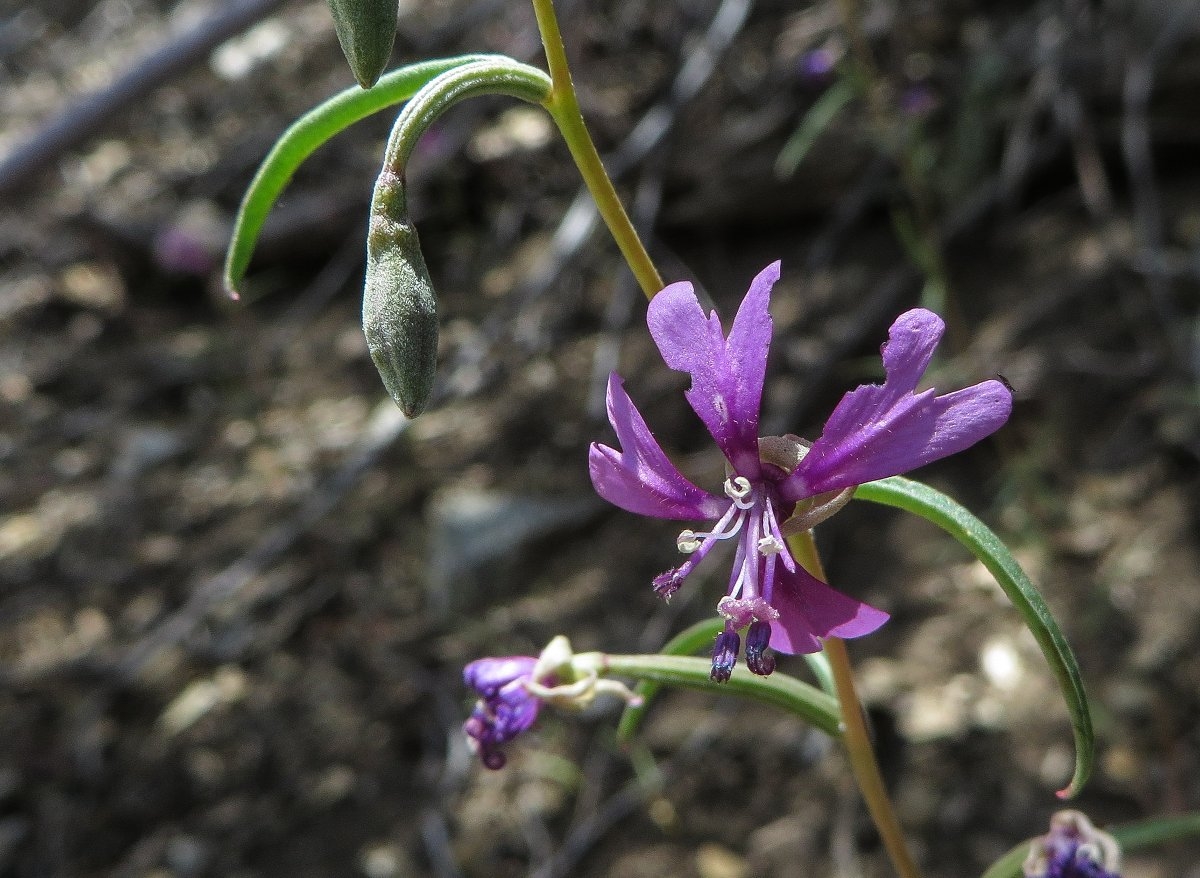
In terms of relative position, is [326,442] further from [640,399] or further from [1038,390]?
[1038,390]

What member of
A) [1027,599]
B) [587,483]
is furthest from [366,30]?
[587,483]

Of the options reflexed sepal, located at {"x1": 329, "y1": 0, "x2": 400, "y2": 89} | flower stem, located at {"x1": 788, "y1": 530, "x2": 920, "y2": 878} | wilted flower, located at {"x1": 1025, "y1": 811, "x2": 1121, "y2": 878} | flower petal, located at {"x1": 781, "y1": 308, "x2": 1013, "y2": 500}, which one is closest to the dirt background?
wilted flower, located at {"x1": 1025, "y1": 811, "x2": 1121, "y2": 878}

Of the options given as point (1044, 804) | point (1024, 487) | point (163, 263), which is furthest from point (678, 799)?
point (163, 263)

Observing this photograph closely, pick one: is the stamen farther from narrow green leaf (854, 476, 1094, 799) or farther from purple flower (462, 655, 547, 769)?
purple flower (462, 655, 547, 769)

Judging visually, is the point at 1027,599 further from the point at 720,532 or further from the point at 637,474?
the point at 637,474

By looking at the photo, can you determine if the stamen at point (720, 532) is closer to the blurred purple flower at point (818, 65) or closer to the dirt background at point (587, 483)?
the dirt background at point (587, 483)
